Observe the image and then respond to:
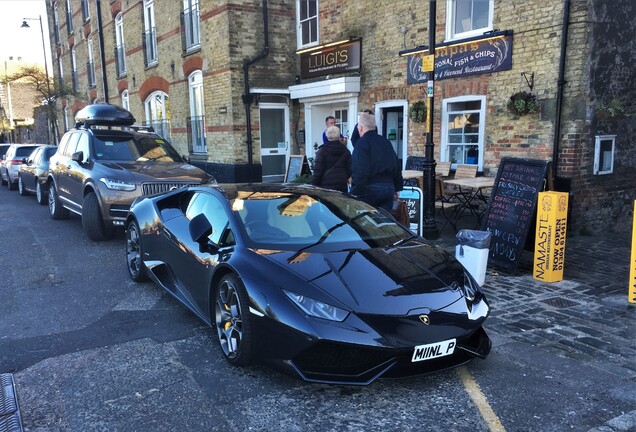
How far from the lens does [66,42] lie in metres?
28.2

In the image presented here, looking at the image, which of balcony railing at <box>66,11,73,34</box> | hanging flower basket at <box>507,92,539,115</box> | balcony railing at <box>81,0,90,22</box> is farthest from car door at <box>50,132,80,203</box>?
balcony railing at <box>66,11,73,34</box>

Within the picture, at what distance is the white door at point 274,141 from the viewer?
14.3 meters

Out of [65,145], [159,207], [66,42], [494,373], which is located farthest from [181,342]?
[66,42]

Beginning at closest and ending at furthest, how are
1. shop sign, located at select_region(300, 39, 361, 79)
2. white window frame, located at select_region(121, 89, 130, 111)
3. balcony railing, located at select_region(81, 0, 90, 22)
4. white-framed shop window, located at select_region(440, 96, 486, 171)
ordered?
white-framed shop window, located at select_region(440, 96, 486, 171)
shop sign, located at select_region(300, 39, 361, 79)
white window frame, located at select_region(121, 89, 130, 111)
balcony railing, located at select_region(81, 0, 90, 22)

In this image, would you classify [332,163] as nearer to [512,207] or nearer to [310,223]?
[512,207]

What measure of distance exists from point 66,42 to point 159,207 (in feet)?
90.3

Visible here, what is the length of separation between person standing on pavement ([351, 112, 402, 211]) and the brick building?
3.66 metres

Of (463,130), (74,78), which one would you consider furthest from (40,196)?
(74,78)

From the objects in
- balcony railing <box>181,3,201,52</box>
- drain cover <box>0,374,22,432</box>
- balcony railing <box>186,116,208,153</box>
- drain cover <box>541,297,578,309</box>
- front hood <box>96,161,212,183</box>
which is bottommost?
drain cover <box>541,297,578,309</box>

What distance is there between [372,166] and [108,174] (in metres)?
4.32

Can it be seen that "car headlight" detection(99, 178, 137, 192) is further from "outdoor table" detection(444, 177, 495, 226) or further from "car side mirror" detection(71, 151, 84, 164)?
"outdoor table" detection(444, 177, 495, 226)

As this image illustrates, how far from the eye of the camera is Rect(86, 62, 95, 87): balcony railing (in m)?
24.7

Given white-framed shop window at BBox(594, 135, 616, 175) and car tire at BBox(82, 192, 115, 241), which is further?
white-framed shop window at BBox(594, 135, 616, 175)

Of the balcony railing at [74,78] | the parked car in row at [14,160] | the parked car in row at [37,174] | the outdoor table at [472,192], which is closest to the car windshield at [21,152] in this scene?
the parked car in row at [14,160]
